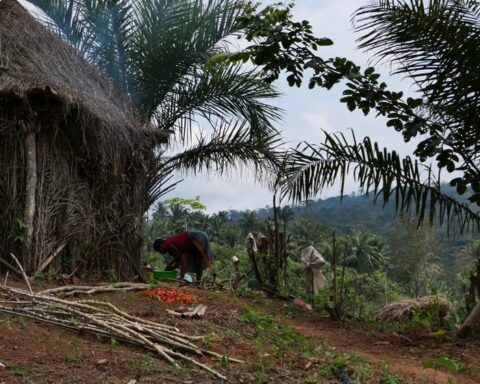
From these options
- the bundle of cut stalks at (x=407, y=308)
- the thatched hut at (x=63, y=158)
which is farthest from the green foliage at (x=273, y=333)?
the bundle of cut stalks at (x=407, y=308)

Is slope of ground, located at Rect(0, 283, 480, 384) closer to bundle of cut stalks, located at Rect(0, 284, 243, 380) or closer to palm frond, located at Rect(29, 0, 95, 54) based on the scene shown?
bundle of cut stalks, located at Rect(0, 284, 243, 380)

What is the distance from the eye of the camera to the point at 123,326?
198 inches

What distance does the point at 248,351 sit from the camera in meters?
5.47

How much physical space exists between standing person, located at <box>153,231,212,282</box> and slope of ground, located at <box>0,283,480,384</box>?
1453mm

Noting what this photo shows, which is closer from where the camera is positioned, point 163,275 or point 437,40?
Result: point 437,40

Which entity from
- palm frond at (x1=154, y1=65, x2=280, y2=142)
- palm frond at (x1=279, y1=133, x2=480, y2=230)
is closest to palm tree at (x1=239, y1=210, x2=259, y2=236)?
palm frond at (x1=154, y1=65, x2=280, y2=142)

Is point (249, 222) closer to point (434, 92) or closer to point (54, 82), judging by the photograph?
point (54, 82)

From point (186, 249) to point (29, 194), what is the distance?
9.70 ft

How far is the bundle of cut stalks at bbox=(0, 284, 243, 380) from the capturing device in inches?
193

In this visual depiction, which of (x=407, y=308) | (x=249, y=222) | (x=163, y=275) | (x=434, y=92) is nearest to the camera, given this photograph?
(x=434, y=92)

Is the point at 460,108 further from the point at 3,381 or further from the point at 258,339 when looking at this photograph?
the point at 3,381

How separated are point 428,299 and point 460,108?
5604 millimetres

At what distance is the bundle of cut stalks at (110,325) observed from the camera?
491cm

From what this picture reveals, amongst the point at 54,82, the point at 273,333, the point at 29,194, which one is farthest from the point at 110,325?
the point at 54,82
